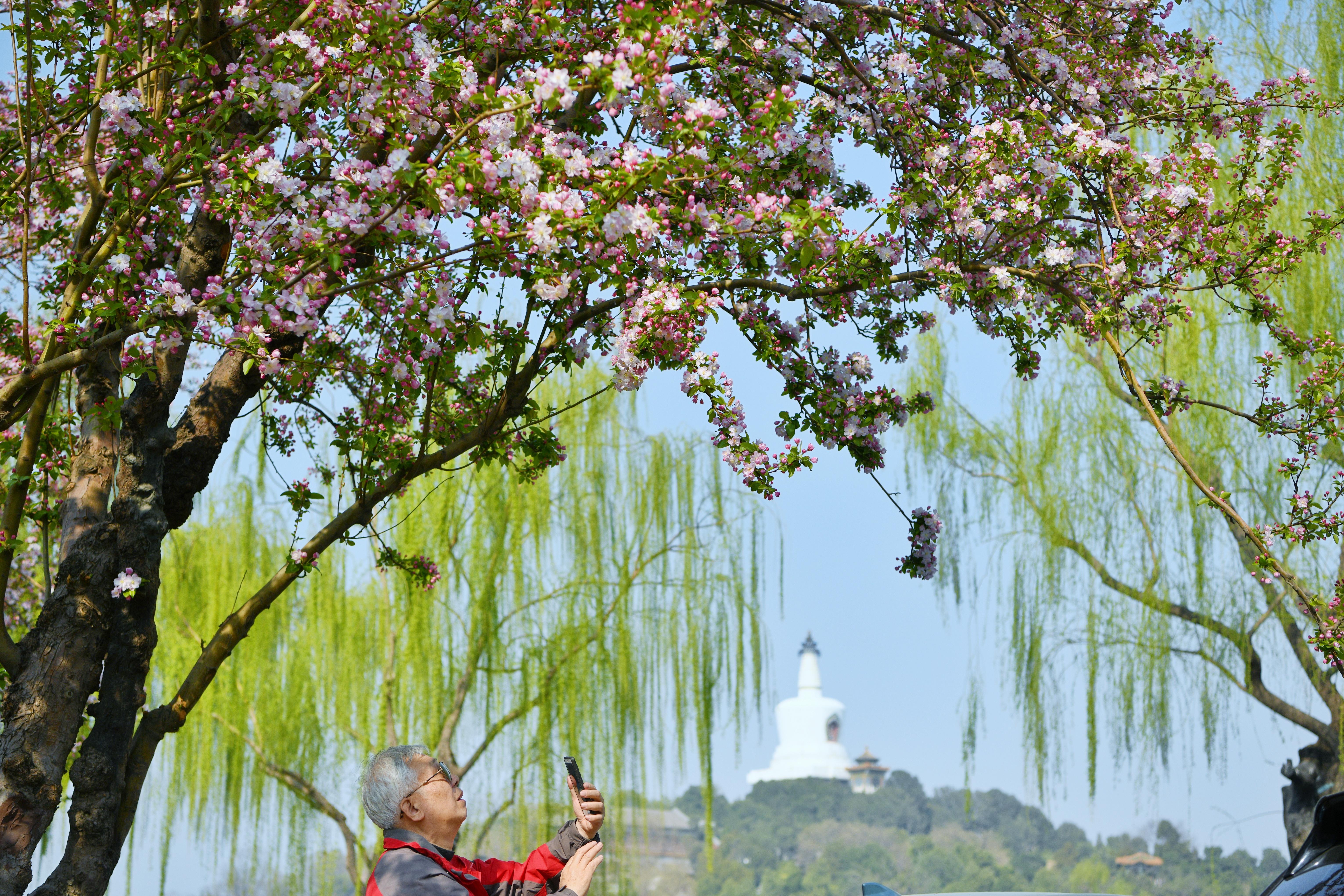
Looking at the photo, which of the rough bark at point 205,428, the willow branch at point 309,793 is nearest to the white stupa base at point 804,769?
the willow branch at point 309,793

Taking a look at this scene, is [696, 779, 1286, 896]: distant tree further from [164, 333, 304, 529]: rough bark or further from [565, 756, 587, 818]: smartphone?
[565, 756, 587, 818]: smartphone

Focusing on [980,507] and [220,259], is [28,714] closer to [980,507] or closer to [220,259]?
[220,259]

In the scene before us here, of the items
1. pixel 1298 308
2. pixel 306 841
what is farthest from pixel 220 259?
pixel 1298 308

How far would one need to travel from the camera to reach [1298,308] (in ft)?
35.6

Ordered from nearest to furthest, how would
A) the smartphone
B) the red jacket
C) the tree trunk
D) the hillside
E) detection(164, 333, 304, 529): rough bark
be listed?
the red jacket, the smartphone, detection(164, 333, 304, 529): rough bark, the tree trunk, the hillside

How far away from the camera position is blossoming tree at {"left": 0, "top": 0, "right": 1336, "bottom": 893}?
13.3ft

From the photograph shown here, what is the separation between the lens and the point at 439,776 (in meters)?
2.69

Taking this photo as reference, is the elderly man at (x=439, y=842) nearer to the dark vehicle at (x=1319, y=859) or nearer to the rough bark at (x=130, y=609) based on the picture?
the dark vehicle at (x=1319, y=859)

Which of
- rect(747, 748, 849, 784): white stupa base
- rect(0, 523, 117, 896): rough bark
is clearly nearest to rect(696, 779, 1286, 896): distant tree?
rect(747, 748, 849, 784): white stupa base

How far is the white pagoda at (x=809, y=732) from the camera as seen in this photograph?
3164 inches

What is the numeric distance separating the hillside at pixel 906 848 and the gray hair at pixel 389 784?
25.9 m

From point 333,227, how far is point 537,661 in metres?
8.19

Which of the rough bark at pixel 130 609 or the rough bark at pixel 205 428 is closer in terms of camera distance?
the rough bark at pixel 130 609

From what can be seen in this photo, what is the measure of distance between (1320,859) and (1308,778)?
385 inches
